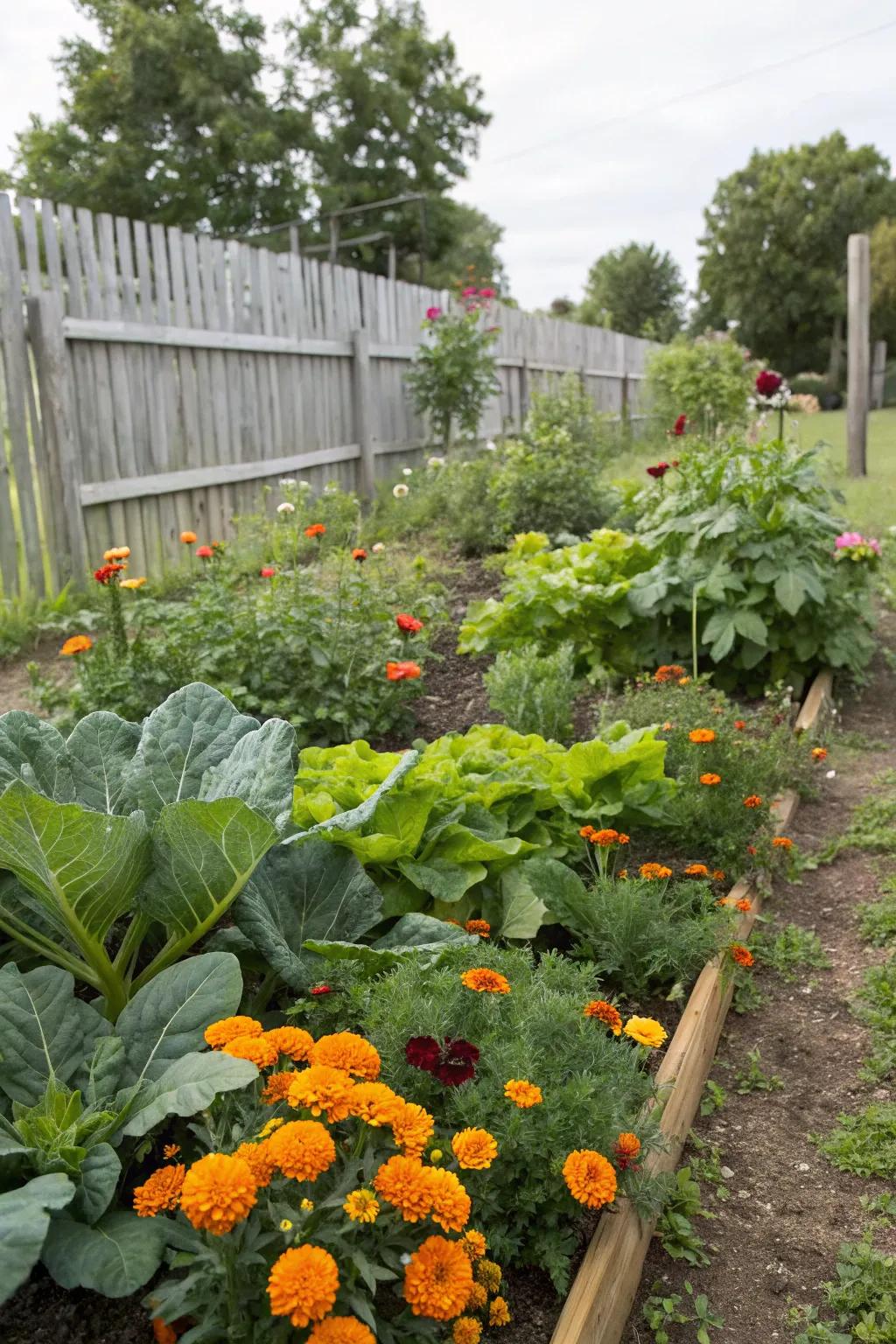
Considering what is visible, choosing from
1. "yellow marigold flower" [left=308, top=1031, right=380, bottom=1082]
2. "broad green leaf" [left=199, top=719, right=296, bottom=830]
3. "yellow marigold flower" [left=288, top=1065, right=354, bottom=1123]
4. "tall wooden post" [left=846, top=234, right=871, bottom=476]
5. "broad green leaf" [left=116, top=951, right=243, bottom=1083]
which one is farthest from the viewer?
"tall wooden post" [left=846, top=234, right=871, bottom=476]

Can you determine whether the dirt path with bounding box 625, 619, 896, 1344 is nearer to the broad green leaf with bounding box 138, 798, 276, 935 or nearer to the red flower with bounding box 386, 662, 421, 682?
the broad green leaf with bounding box 138, 798, 276, 935

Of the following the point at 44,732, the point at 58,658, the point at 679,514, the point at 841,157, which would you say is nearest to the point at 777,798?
the point at 679,514

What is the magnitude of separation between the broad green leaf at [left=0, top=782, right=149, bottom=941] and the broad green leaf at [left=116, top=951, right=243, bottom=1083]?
0.61ft

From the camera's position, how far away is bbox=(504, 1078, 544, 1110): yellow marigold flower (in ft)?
5.17

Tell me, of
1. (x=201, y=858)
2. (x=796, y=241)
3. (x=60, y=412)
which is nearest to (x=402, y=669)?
(x=201, y=858)

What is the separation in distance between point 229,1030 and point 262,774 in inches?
24.6

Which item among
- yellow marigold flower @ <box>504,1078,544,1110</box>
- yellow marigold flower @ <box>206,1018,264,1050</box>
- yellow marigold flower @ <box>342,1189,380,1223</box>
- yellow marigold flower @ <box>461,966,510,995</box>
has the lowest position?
yellow marigold flower @ <box>504,1078,544,1110</box>

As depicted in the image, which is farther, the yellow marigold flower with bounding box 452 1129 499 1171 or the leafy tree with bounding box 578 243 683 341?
the leafy tree with bounding box 578 243 683 341

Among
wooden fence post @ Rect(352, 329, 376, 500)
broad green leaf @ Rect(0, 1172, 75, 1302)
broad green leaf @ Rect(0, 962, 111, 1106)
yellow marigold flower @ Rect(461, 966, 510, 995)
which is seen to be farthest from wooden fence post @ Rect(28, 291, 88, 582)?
broad green leaf @ Rect(0, 1172, 75, 1302)

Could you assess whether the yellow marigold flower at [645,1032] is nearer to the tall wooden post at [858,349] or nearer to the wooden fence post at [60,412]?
the wooden fence post at [60,412]

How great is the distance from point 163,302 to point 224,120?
81.1 feet

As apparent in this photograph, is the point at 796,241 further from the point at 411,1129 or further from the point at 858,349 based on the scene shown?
the point at 411,1129

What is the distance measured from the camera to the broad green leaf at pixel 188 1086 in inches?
58.2

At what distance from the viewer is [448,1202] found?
1331mm
